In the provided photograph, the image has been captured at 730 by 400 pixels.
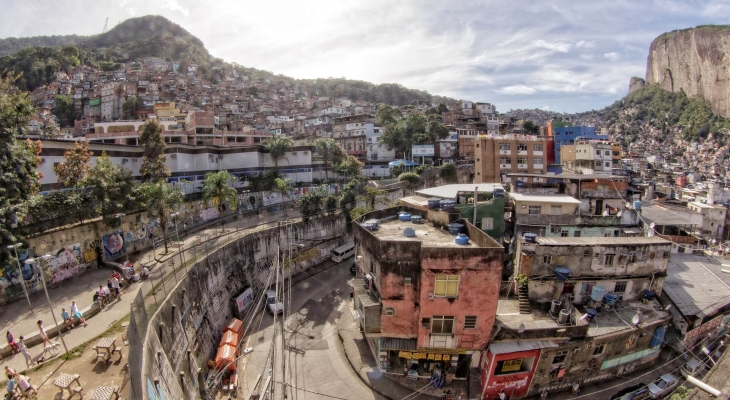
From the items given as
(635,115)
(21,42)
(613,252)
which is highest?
(21,42)

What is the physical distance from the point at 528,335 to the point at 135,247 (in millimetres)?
27238

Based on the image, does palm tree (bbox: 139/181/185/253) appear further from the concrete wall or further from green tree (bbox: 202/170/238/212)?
green tree (bbox: 202/170/238/212)

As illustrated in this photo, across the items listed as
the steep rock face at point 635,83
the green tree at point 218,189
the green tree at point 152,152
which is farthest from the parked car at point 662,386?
the steep rock face at point 635,83

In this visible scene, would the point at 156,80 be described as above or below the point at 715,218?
above

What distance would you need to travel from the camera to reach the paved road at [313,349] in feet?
63.0

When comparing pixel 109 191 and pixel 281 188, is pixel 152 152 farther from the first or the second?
pixel 281 188

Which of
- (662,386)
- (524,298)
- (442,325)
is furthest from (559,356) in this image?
(442,325)

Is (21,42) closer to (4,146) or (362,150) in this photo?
(362,150)

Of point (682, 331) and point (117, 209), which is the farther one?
point (117, 209)

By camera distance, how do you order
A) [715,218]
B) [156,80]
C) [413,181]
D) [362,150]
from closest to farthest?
[715,218], [413,181], [362,150], [156,80]

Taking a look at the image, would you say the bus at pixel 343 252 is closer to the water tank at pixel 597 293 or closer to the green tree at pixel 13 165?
the water tank at pixel 597 293

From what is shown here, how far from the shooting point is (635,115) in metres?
150

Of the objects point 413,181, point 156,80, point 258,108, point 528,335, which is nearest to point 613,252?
point 528,335

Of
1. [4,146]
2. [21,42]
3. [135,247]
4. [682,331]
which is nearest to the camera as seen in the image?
[4,146]
